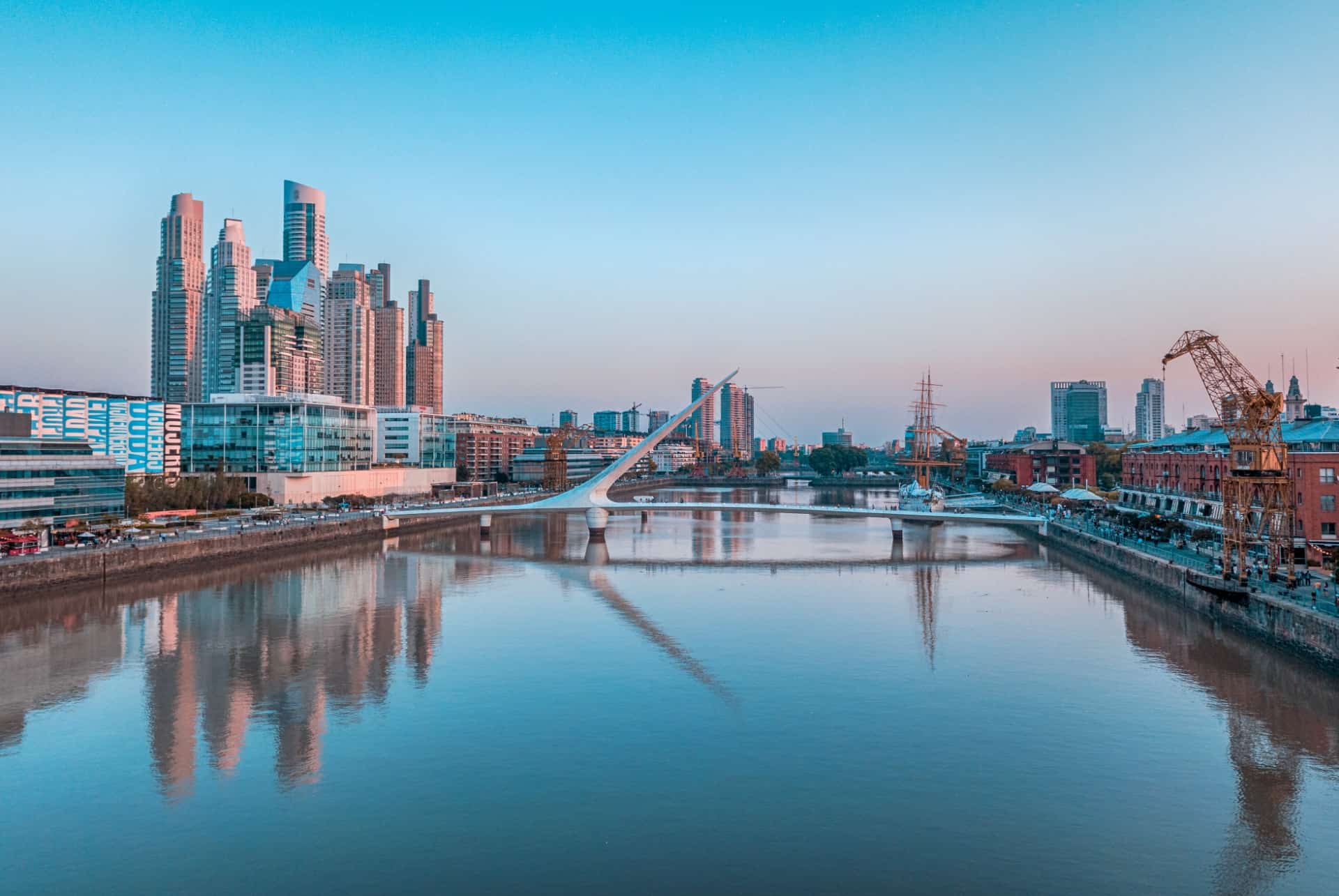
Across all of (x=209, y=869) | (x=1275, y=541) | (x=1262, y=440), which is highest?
(x=1262, y=440)

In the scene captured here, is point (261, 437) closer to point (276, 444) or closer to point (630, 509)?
point (276, 444)

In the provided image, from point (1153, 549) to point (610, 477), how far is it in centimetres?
1593

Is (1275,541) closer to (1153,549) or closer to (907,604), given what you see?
(1153,549)

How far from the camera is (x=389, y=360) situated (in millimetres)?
93500

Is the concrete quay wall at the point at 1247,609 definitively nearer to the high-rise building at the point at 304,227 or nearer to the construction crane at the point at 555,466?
the construction crane at the point at 555,466

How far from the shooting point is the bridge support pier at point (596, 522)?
1088 inches

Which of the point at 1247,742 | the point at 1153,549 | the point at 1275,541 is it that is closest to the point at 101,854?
the point at 1247,742

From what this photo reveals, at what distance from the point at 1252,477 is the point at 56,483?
24.5 metres

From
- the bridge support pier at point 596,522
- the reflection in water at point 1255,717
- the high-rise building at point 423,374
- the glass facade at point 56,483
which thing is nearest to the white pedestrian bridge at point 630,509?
the bridge support pier at point 596,522

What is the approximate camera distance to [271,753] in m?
8.23

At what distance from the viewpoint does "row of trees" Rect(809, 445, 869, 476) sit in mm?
80625

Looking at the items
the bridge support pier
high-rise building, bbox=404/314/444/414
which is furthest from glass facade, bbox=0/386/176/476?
high-rise building, bbox=404/314/444/414

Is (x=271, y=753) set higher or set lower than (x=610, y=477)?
lower

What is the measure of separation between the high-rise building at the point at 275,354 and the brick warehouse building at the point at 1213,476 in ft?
168
